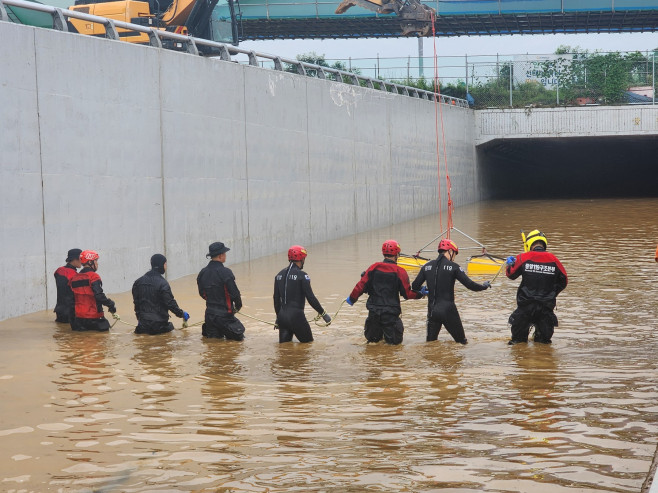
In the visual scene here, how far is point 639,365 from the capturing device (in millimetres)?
9758

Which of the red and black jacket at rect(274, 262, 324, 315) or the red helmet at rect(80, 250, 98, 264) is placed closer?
the red and black jacket at rect(274, 262, 324, 315)

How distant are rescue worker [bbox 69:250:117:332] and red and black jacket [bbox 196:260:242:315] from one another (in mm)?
1420

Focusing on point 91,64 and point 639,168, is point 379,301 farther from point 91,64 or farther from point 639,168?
point 639,168

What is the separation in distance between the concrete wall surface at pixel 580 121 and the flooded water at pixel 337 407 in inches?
1030

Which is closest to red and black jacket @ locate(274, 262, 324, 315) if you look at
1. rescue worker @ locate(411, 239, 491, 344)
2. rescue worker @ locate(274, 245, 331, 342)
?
rescue worker @ locate(274, 245, 331, 342)

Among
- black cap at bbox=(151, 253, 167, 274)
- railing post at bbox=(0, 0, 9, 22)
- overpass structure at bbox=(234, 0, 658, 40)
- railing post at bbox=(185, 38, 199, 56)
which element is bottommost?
black cap at bbox=(151, 253, 167, 274)

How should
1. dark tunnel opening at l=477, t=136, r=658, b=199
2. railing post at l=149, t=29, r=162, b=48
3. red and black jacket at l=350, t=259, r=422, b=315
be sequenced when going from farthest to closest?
dark tunnel opening at l=477, t=136, r=658, b=199
railing post at l=149, t=29, r=162, b=48
red and black jacket at l=350, t=259, r=422, b=315

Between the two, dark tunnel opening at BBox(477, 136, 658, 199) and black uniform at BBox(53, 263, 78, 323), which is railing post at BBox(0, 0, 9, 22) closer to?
black uniform at BBox(53, 263, 78, 323)

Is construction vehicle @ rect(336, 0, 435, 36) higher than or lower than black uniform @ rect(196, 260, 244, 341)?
higher

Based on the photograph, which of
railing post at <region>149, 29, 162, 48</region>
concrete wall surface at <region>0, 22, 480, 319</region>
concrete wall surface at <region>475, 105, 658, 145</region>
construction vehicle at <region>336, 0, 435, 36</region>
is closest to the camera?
concrete wall surface at <region>0, 22, 480, 319</region>

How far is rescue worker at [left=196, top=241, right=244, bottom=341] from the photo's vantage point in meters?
12.1

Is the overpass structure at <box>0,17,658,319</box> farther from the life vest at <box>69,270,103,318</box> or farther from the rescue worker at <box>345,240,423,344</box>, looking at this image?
the rescue worker at <box>345,240,423,344</box>

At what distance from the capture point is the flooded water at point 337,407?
20.1 feet

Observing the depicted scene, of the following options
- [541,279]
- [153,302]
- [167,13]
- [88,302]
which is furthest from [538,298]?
[167,13]
